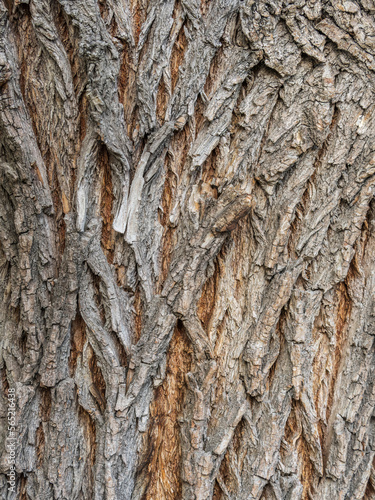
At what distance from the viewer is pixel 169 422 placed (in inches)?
47.8

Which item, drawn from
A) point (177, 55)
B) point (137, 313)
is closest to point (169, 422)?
point (137, 313)

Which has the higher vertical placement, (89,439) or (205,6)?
(205,6)

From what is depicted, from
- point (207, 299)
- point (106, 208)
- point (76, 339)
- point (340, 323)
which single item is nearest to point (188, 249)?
point (207, 299)

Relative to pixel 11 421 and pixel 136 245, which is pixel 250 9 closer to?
pixel 136 245

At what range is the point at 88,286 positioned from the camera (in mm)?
1188

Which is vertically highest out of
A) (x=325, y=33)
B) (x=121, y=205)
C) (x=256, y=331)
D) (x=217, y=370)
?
(x=325, y=33)

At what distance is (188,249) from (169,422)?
59cm

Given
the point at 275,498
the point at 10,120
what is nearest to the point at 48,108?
the point at 10,120

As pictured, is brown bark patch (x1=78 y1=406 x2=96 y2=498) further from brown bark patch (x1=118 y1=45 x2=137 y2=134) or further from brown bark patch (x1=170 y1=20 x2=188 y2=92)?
brown bark patch (x1=170 y1=20 x2=188 y2=92)

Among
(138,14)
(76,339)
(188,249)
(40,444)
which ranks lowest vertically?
(40,444)

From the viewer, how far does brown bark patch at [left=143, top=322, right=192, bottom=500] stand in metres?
1.20

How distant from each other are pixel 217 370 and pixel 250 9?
3.83 ft

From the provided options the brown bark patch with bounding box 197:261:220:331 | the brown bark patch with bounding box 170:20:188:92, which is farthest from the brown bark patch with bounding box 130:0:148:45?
the brown bark patch with bounding box 197:261:220:331

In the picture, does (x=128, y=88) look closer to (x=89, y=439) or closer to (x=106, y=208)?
(x=106, y=208)
